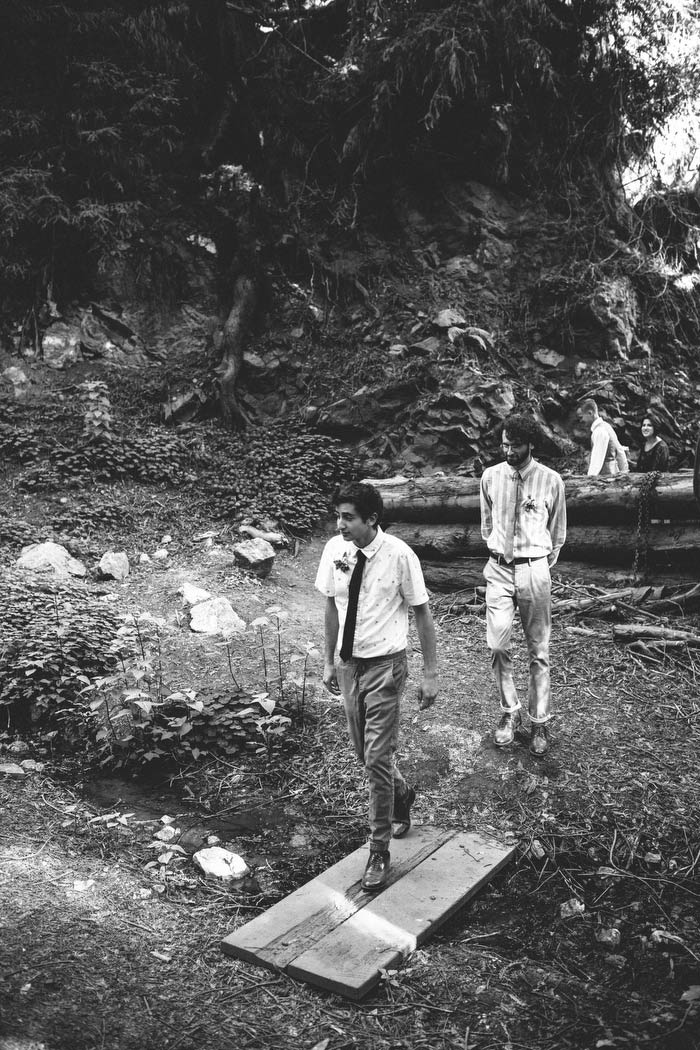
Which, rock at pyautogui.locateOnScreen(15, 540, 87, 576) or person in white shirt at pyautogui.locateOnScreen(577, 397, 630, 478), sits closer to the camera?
rock at pyautogui.locateOnScreen(15, 540, 87, 576)

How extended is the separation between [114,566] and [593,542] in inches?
224

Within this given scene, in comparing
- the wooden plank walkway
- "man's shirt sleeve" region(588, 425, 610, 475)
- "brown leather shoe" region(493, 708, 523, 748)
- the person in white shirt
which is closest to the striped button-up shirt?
"brown leather shoe" region(493, 708, 523, 748)

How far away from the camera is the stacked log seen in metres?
7.61

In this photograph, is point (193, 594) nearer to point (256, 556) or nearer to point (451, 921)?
point (256, 556)

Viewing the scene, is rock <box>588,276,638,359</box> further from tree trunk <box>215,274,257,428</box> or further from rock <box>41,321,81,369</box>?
rock <box>41,321,81,369</box>

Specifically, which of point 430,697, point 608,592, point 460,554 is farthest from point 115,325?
point 430,697

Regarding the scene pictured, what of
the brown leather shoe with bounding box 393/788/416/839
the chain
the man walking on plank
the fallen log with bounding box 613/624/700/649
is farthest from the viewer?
the chain

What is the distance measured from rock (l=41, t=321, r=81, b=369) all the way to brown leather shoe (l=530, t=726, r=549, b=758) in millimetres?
11267

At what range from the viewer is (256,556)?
9109mm

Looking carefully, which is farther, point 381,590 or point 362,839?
point 362,839

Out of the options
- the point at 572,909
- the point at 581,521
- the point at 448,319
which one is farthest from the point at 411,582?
the point at 448,319

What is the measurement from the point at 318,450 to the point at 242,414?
5.74 feet

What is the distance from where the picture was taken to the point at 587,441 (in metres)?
12.7

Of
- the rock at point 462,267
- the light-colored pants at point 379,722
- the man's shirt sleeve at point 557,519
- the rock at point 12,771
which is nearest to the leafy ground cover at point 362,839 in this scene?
the rock at point 12,771
